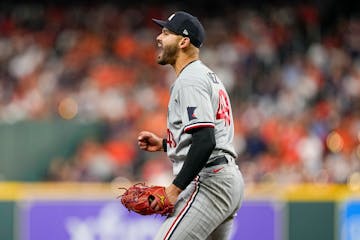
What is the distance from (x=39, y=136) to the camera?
13094 millimetres

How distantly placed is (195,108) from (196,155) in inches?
9.6

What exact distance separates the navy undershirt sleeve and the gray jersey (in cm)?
5

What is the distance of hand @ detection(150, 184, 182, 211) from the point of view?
456 cm

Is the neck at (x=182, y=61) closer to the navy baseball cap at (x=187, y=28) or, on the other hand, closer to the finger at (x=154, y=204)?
the navy baseball cap at (x=187, y=28)

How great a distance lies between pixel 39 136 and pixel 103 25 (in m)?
4.00

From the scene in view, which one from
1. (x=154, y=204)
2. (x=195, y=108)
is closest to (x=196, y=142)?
(x=195, y=108)

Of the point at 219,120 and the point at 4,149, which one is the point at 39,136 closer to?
the point at 4,149

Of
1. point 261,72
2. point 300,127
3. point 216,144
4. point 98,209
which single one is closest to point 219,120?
point 216,144

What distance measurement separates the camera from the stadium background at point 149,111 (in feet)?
29.7

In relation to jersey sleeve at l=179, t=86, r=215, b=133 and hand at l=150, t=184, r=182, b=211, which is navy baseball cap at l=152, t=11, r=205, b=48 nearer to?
jersey sleeve at l=179, t=86, r=215, b=133

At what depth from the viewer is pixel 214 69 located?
14.7 meters

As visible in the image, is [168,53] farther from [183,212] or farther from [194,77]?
[183,212]

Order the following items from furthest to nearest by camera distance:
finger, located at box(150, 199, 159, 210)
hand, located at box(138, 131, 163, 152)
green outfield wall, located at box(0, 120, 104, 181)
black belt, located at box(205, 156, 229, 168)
→ green outfield wall, located at box(0, 120, 104, 181)
hand, located at box(138, 131, 163, 152)
black belt, located at box(205, 156, 229, 168)
finger, located at box(150, 199, 159, 210)

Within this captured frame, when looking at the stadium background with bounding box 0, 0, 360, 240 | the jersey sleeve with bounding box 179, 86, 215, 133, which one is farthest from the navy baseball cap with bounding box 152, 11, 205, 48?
the stadium background with bounding box 0, 0, 360, 240
